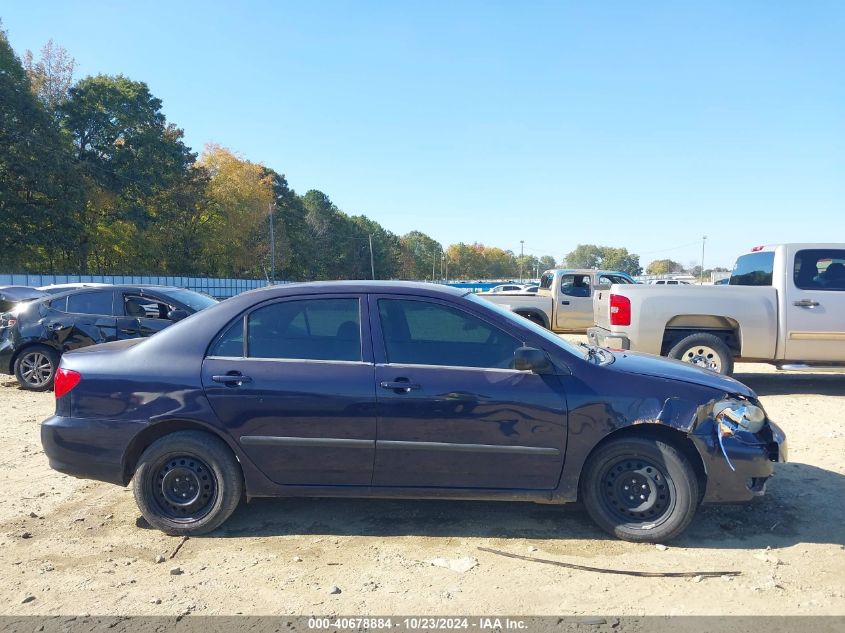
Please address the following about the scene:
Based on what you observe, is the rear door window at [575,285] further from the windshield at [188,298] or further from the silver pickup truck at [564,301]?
the windshield at [188,298]

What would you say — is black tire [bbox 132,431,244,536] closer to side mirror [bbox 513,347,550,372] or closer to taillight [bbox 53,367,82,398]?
taillight [bbox 53,367,82,398]

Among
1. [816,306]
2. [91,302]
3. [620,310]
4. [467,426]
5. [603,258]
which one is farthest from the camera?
[603,258]

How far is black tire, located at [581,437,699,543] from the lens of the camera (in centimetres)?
351

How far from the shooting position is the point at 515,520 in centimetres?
395

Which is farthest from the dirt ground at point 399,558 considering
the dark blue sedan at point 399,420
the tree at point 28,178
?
the tree at point 28,178

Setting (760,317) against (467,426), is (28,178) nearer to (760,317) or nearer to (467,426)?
(760,317)

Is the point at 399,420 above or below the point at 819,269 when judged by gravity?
below

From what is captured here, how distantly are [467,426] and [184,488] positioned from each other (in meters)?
1.95

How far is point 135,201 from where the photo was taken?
4666cm

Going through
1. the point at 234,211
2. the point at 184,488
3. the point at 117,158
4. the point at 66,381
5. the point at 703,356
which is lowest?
the point at 184,488

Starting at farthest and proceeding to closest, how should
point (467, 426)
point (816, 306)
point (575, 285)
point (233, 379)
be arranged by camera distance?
point (575, 285)
point (816, 306)
point (233, 379)
point (467, 426)

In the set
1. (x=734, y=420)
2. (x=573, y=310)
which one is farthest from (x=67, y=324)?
(x=573, y=310)

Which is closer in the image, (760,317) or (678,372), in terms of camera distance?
(678,372)

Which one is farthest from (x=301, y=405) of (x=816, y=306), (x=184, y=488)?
(x=816, y=306)
